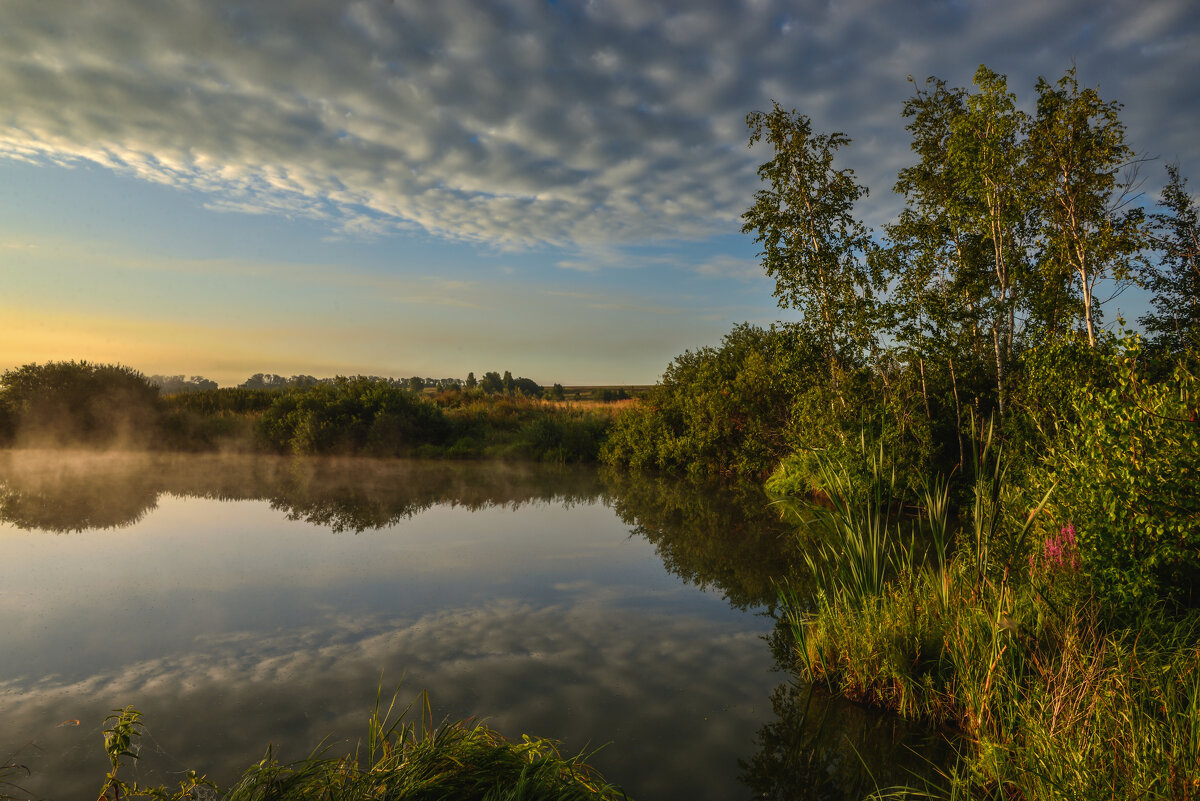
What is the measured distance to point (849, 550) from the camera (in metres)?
6.46

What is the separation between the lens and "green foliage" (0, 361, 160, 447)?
27.0m

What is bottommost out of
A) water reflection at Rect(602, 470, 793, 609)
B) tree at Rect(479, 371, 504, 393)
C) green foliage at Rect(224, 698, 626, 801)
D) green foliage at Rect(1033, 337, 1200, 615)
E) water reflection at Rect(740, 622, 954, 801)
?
water reflection at Rect(602, 470, 793, 609)

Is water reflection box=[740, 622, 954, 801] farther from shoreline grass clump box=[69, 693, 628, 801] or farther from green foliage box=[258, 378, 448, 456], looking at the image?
green foliage box=[258, 378, 448, 456]

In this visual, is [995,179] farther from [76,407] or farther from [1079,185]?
[76,407]

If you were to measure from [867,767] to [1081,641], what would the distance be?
6.06 feet

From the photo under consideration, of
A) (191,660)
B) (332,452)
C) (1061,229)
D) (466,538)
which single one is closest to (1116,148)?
(1061,229)

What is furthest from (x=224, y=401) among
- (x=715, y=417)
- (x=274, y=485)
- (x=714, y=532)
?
(x=714, y=532)

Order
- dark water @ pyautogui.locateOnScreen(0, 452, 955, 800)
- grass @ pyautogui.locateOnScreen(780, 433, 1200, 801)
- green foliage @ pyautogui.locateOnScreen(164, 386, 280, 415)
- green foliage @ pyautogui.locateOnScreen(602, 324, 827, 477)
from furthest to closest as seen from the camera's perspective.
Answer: green foliage @ pyautogui.locateOnScreen(164, 386, 280, 415) < green foliage @ pyautogui.locateOnScreen(602, 324, 827, 477) < dark water @ pyautogui.locateOnScreen(0, 452, 955, 800) < grass @ pyautogui.locateOnScreen(780, 433, 1200, 801)

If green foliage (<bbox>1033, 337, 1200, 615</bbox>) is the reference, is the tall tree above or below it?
above

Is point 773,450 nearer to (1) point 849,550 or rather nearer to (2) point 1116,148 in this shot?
(2) point 1116,148

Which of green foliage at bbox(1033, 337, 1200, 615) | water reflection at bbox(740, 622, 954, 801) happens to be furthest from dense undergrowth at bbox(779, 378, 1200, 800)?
water reflection at bbox(740, 622, 954, 801)

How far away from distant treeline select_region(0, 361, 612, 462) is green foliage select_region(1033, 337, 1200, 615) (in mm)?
23469

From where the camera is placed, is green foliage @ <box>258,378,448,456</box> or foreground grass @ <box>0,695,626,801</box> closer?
foreground grass @ <box>0,695,626,801</box>

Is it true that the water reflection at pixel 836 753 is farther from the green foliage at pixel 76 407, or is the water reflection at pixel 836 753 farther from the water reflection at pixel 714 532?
the green foliage at pixel 76 407
